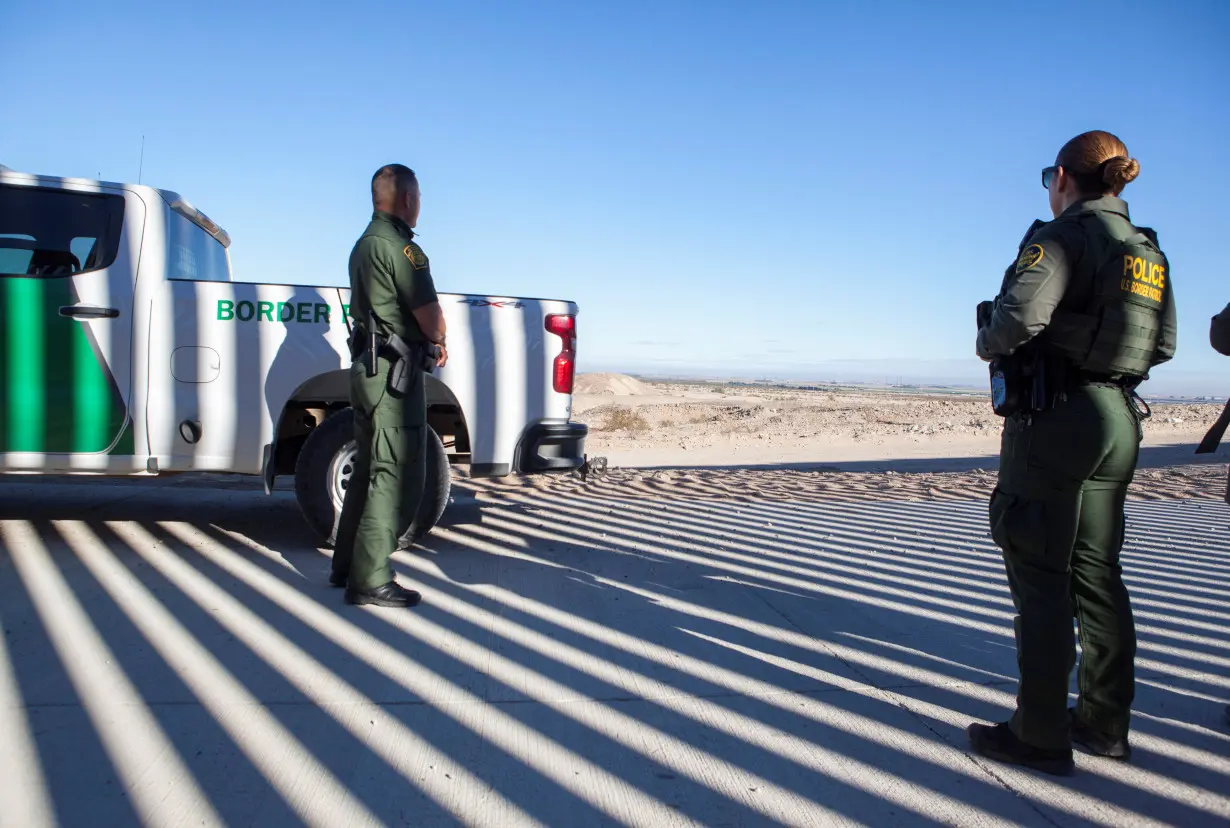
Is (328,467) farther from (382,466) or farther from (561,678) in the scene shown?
(561,678)

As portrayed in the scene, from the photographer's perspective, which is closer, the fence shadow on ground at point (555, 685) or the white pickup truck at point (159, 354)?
the fence shadow on ground at point (555, 685)

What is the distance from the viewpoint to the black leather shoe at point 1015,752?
259 centimetres

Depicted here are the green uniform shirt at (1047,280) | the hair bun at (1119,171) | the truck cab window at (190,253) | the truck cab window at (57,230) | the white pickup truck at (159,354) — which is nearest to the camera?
the green uniform shirt at (1047,280)

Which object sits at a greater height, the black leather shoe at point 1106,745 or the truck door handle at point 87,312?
the truck door handle at point 87,312

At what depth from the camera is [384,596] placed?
13.3 ft

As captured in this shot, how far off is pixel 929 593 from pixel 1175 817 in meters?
2.26

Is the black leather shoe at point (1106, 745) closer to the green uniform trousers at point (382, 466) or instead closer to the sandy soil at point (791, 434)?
the green uniform trousers at point (382, 466)

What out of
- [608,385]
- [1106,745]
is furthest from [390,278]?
[608,385]

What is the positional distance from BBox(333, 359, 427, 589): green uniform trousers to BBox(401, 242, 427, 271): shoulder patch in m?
0.48

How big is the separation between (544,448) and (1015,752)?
3229 mm

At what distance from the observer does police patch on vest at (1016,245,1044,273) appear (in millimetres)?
2549

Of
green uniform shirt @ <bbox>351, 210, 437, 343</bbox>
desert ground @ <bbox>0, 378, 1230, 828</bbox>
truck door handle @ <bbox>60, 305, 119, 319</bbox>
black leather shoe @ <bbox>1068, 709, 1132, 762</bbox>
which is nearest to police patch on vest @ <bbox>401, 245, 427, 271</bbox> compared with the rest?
green uniform shirt @ <bbox>351, 210, 437, 343</bbox>

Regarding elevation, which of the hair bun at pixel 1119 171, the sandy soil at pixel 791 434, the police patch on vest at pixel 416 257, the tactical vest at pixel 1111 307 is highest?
the hair bun at pixel 1119 171

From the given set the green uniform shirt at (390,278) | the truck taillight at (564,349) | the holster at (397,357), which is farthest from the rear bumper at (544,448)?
the green uniform shirt at (390,278)
